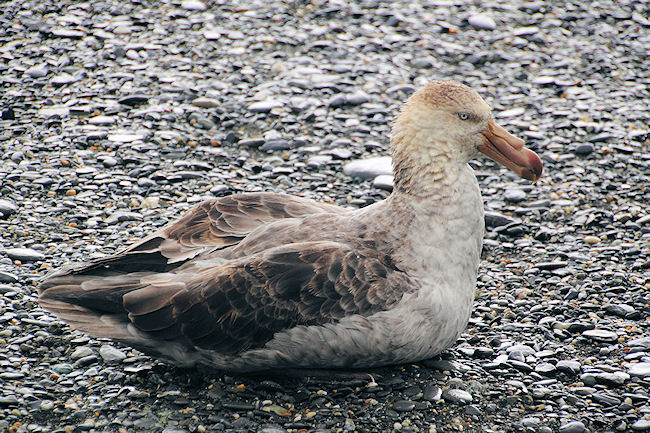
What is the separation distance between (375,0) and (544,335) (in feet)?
24.2

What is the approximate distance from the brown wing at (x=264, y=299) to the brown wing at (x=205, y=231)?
36cm

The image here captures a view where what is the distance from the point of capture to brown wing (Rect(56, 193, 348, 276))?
5586 millimetres

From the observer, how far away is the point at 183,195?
783 centimetres

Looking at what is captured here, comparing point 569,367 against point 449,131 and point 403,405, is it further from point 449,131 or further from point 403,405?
point 449,131

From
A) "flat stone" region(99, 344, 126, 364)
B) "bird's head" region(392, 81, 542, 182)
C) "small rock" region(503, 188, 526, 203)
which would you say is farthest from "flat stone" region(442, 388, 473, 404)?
"small rock" region(503, 188, 526, 203)

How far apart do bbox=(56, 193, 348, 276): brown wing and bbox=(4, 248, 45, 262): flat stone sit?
120 cm

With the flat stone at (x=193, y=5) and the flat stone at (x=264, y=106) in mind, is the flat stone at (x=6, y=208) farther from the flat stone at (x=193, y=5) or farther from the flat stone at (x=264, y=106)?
the flat stone at (x=193, y=5)

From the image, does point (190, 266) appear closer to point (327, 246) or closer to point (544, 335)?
point (327, 246)

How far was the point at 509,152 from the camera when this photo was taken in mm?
5586

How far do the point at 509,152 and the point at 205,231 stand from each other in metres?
2.15

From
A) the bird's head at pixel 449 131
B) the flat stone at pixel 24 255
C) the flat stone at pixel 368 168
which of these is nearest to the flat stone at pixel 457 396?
the bird's head at pixel 449 131

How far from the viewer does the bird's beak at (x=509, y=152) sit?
219 inches

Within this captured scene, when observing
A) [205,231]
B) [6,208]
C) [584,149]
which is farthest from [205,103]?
[584,149]

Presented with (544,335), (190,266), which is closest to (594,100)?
(544,335)
